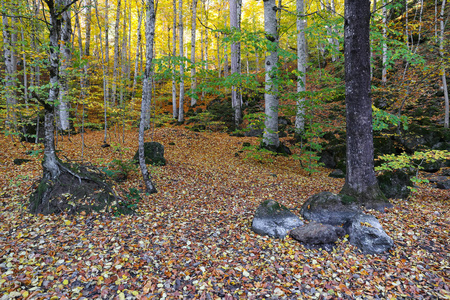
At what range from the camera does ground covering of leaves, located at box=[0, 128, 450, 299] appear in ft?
8.69

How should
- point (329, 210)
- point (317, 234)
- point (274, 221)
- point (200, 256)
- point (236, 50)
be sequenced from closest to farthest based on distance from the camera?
point (200, 256), point (317, 234), point (274, 221), point (329, 210), point (236, 50)

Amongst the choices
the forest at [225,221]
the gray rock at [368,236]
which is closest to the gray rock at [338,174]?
the forest at [225,221]

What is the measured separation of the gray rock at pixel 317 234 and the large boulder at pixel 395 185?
7.93ft

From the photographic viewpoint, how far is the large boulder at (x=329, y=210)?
4.03 metres

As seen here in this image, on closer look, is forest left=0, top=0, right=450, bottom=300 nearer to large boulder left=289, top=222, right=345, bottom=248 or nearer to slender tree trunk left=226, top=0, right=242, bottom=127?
large boulder left=289, top=222, right=345, bottom=248

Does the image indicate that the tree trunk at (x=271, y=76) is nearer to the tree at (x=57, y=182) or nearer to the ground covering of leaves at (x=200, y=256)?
the ground covering of leaves at (x=200, y=256)

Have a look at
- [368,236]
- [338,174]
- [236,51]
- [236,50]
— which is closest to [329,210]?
[368,236]

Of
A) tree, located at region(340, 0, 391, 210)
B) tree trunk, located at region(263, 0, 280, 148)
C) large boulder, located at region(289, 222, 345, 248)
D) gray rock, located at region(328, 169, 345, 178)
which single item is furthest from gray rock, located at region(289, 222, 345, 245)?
tree trunk, located at region(263, 0, 280, 148)

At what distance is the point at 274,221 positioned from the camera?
4059mm

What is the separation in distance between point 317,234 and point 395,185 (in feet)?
10.2

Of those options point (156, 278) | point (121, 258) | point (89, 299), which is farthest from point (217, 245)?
point (89, 299)

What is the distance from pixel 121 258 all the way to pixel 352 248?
3.72m

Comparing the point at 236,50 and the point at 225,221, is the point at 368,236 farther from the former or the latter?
the point at 236,50

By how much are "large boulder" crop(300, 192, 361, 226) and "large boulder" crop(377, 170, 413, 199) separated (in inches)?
67.7
